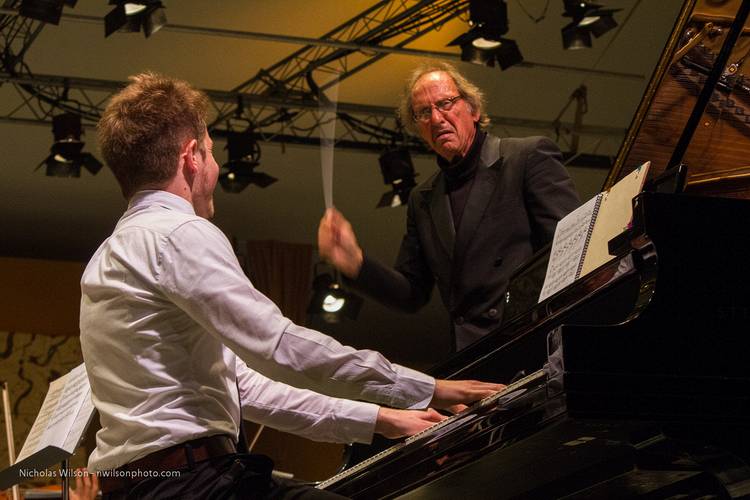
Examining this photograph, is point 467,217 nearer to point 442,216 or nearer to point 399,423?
point 442,216

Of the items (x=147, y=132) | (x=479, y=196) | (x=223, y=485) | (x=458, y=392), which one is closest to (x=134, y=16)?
(x=479, y=196)

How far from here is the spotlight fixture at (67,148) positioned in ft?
27.1

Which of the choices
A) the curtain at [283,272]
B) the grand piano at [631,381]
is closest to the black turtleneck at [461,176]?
the grand piano at [631,381]

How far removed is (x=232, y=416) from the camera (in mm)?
2264

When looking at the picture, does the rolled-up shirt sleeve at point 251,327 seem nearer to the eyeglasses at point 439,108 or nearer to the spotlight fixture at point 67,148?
the eyeglasses at point 439,108

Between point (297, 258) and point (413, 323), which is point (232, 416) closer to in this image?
point (297, 258)

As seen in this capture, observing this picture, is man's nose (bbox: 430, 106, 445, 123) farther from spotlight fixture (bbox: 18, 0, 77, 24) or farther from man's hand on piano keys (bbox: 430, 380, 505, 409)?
spotlight fixture (bbox: 18, 0, 77, 24)

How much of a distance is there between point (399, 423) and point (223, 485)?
1.65 feet

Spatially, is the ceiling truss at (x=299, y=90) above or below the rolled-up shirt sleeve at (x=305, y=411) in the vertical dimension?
above

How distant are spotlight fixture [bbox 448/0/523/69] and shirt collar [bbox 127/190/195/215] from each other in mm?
5009

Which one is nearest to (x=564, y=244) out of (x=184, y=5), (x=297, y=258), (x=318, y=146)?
(x=184, y=5)

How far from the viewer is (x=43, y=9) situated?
661 cm

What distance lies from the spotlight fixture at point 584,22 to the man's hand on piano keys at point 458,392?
17.2ft

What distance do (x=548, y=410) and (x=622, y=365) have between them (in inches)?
6.3
